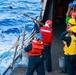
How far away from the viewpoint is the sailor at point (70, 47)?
841 centimetres

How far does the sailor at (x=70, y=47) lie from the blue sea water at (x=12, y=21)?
6.06 meters

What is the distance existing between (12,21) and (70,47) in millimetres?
16602

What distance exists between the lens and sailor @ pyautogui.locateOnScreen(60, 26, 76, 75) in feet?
27.6

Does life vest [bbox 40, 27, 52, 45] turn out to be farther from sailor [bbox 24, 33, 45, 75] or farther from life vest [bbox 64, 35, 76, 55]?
life vest [bbox 64, 35, 76, 55]

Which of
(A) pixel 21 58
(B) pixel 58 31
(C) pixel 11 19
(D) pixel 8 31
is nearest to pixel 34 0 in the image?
(C) pixel 11 19

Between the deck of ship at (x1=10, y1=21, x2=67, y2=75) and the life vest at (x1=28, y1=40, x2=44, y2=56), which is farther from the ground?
the life vest at (x1=28, y1=40, x2=44, y2=56)

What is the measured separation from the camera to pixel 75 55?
873 centimetres

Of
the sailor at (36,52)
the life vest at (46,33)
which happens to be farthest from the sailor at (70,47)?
the life vest at (46,33)

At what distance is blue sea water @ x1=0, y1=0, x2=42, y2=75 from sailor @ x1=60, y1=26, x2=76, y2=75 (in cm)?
606

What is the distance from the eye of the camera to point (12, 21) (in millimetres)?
24844

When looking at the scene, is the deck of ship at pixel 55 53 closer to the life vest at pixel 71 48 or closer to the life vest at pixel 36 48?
the life vest at pixel 36 48

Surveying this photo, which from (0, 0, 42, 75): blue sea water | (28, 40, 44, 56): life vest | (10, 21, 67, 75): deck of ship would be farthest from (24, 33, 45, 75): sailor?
(0, 0, 42, 75): blue sea water

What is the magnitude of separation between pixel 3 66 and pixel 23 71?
15.0 ft

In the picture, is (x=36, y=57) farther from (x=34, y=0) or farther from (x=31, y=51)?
(x=34, y=0)
